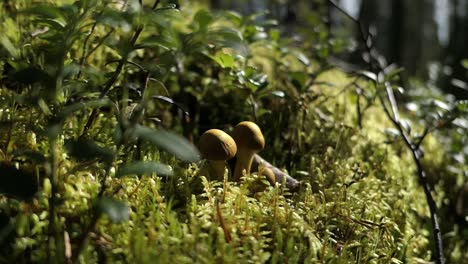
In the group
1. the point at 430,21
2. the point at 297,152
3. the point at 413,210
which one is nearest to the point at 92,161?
the point at 297,152

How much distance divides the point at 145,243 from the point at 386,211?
97cm

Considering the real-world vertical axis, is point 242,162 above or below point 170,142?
below

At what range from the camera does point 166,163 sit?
53.8 inches

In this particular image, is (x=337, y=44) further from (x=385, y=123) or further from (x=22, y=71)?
(x=22, y=71)

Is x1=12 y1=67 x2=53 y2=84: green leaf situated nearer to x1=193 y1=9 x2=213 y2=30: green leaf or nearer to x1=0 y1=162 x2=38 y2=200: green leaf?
x1=0 y1=162 x2=38 y2=200: green leaf

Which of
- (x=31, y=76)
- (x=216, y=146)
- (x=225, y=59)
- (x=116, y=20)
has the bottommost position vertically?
(x=216, y=146)

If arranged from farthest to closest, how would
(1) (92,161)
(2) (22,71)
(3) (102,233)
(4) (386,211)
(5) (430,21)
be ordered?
(5) (430,21)
(4) (386,211)
(1) (92,161)
(3) (102,233)
(2) (22,71)

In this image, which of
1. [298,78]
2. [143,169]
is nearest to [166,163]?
[143,169]

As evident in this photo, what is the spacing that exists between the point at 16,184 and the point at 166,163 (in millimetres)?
532

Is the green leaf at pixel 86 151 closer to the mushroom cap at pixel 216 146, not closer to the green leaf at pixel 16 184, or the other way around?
the green leaf at pixel 16 184

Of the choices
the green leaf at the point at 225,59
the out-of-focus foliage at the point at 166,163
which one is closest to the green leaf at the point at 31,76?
the out-of-focus foliage at the point at 166,163

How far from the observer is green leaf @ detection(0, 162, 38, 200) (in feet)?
2.84

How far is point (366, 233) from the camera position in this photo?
1305 mm

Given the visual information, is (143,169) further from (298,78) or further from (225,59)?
(298,78)
